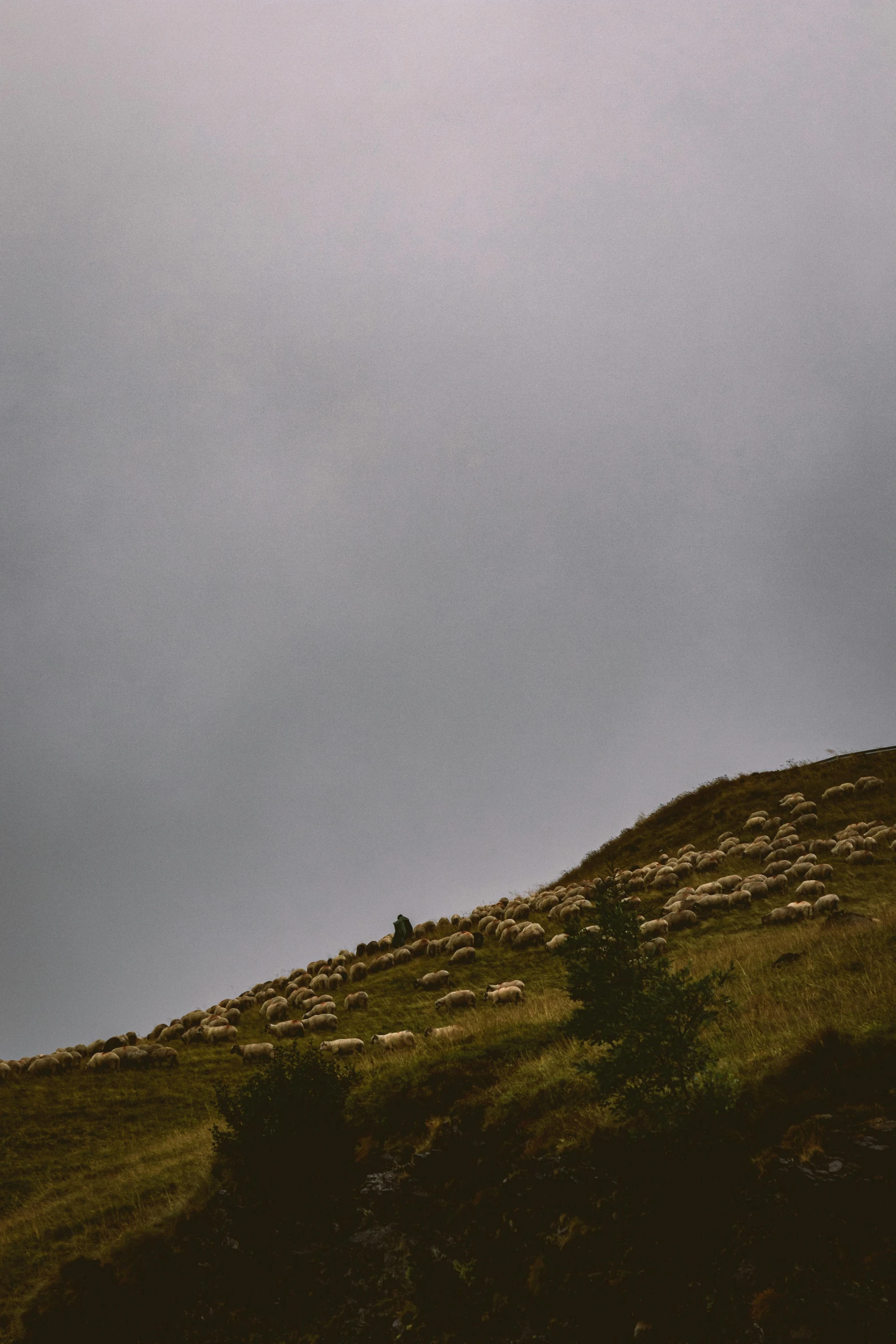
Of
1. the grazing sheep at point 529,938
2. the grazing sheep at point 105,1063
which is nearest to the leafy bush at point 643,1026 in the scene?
the grazing sheep at point 529,938

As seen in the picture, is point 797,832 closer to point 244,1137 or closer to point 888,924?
point 888,924

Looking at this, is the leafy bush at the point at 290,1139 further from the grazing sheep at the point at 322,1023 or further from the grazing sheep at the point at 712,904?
the grazing sheep at the point at 712,904

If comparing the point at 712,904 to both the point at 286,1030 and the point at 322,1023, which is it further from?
the point at 286,1030

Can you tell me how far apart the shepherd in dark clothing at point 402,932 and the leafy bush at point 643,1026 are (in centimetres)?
2611

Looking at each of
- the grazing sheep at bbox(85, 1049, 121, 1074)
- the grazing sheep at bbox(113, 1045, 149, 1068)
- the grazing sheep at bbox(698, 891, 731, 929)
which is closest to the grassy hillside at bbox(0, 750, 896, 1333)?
the grazing sheep at bbox(85, 1049, 121, 1074)

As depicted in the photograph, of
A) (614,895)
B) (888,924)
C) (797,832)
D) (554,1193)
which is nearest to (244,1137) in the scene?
(554,1193)

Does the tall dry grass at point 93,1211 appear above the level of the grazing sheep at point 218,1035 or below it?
below

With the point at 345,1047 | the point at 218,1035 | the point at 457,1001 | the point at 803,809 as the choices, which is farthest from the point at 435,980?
the point at 803,809

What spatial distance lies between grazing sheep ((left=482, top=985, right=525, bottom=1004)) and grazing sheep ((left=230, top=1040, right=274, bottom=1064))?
272 inches

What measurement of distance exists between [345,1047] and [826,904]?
14985mm

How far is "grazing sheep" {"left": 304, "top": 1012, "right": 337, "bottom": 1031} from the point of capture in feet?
87.5

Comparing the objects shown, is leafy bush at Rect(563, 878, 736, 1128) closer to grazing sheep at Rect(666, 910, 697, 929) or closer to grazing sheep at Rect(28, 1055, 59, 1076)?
grazing sheep at Rect(666, 910, 697, 929)

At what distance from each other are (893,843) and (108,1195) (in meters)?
28.2

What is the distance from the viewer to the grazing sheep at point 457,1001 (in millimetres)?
26016
